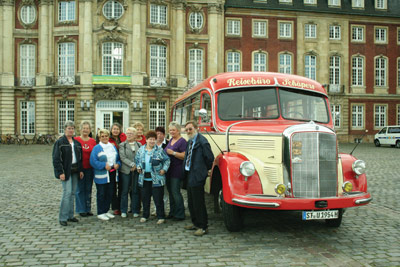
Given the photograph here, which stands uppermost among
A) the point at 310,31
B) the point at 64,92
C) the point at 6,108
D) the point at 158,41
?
the point at 310,31

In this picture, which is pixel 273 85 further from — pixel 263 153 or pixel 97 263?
pixel 97 263

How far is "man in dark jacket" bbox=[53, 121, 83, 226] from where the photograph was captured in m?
6.74

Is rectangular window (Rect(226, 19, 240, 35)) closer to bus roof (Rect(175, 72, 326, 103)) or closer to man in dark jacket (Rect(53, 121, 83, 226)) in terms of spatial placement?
bus roof (Rect(175, 72, 326, 103))

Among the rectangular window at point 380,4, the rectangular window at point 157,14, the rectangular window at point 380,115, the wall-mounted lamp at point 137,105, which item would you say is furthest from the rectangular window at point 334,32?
the wall-mounted lamp at point 137,105

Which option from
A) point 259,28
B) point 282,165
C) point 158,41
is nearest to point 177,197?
point 282,165

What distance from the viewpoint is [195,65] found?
35531 millimetres

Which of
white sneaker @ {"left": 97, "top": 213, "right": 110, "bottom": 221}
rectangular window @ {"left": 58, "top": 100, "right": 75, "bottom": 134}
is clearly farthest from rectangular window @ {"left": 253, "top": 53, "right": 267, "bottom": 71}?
white sneaker @ {"left": 97, "top": 213, "right": 110, "bottom": 221}

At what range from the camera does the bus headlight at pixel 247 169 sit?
A: 5.77 meters

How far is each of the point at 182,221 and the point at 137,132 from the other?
85.3 inches

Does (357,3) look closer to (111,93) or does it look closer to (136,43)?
(136,43)

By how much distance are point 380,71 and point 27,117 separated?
3622 centimetres

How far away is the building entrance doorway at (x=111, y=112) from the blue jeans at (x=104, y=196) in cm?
2561

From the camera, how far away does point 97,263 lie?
489 cm

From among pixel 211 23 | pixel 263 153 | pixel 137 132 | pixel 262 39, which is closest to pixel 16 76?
pixel 211 23
